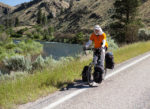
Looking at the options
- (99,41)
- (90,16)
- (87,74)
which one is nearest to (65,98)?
(87,74)

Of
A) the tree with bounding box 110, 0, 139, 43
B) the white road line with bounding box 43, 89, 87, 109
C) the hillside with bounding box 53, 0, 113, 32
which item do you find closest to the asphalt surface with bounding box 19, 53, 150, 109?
the white road line with bounding box 43, 89, 87, 109

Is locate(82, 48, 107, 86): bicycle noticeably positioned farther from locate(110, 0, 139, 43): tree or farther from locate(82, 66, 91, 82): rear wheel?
locate(110, 0, 139, 43): tree

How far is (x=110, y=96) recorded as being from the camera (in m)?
4.96

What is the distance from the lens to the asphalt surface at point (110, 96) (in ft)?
14.2

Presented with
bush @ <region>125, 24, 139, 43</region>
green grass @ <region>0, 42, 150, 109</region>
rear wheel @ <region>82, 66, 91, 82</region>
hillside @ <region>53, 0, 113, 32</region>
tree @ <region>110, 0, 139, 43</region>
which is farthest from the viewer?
hillside @ <region>53, 0, 113, 32</region>

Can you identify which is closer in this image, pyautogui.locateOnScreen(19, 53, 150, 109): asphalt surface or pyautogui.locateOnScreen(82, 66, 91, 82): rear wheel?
pyautogui.locateOnScreen(19, 53, 150, 109): asphalt surface

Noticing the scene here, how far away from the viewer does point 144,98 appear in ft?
15.8

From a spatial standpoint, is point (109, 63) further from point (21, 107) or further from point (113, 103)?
point (21, 107)

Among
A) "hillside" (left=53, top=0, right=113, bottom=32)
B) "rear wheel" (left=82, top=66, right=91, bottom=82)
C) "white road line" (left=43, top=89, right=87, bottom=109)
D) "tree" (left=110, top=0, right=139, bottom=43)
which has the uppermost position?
"hillside" (left=53, top=0, right=113, bottom=32)

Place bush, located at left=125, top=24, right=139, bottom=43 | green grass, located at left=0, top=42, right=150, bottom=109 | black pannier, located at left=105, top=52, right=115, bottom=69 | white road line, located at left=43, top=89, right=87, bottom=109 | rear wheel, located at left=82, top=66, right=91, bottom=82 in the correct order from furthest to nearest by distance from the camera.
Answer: bush, located at left=125, top=24, right=139, bottom=43
black pannier, located at left=105, top=52, right=115, bottom=69
rear wheel, located at left=82, top=66, right=91, bottom=82
green grass, located at left=0, top=42, right=150, bottom=109
white road line, located at left=43, top=89, right=87, bottom=109

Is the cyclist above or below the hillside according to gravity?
below

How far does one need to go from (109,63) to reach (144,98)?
207cm

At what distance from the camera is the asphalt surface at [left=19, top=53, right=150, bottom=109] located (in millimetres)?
4336

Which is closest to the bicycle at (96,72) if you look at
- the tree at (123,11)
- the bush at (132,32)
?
the bush at (132,32)
